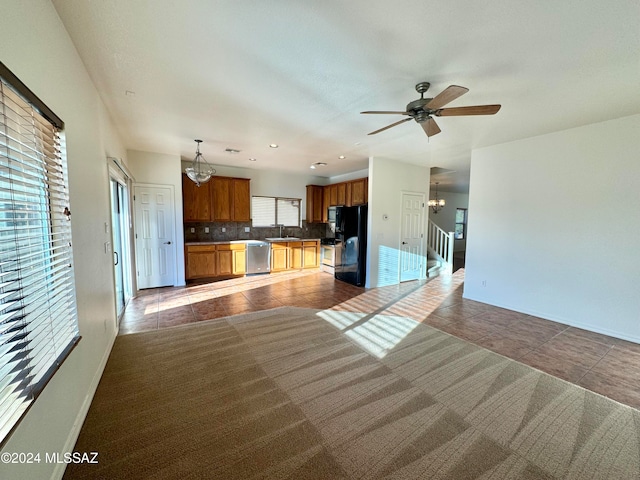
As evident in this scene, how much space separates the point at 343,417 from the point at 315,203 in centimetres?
621

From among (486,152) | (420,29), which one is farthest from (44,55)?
(486,152)

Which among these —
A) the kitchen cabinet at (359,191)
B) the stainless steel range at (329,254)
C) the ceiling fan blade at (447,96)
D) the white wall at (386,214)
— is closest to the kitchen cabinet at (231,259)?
the stainless steel range at (329,254)

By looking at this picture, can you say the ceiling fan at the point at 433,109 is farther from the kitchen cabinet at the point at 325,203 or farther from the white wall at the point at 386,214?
the kitchen cabinet at the point at 325,203

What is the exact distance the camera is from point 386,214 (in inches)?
223

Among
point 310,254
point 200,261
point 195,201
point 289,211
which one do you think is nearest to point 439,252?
point 310,254

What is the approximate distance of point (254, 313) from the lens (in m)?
3.95

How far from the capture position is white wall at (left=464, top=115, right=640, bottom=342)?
3.22m

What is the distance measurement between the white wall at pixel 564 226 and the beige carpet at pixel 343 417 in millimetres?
1922

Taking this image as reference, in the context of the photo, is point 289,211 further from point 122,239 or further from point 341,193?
point 122,239

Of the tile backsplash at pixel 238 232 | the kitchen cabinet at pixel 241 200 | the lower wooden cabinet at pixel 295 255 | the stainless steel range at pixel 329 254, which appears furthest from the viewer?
the lower wooden cabinet at pixel 295 255

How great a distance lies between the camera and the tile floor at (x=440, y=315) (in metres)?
2.60

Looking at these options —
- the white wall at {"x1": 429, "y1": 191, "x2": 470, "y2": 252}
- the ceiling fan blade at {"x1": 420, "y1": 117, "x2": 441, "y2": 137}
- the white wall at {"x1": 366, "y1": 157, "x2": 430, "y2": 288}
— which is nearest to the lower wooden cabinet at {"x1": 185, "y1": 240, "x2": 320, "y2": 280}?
the white wall at {"x1": 366, "y1": 157, "x2": 430, "y2": 288}

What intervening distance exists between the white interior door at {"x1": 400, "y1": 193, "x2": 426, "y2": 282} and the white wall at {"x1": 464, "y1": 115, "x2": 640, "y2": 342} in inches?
58.3

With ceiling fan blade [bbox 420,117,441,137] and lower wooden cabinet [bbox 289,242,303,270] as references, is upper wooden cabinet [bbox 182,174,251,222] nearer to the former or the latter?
lower wooden cabinet [bbox 289,242,303,270]
